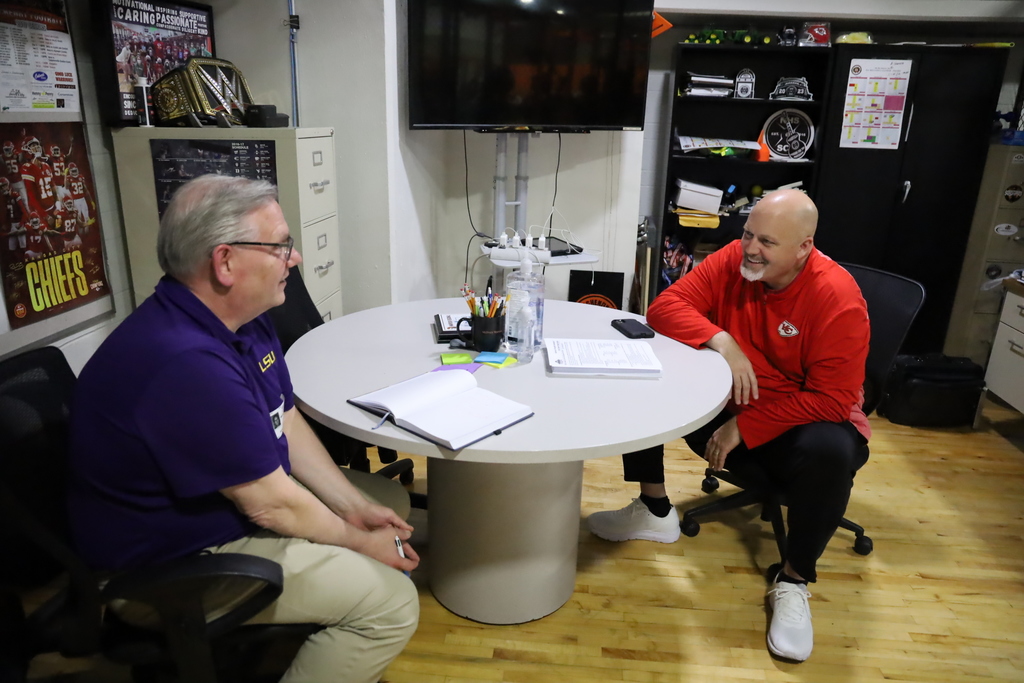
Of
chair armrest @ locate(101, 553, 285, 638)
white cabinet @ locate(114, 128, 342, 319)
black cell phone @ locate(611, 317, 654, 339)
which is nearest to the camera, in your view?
chair armrest @ locate(101, 553, 285, 638)

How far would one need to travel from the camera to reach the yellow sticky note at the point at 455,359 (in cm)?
172

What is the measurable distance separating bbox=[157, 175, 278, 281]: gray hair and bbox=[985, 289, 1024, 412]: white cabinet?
10.8 feet

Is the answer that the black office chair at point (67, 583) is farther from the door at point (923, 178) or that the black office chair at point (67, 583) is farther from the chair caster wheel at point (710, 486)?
the door at point (923, 178)

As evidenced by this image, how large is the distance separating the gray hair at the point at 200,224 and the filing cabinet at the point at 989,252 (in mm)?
3774

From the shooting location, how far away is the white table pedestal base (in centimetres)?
175

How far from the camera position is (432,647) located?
71.5 inches

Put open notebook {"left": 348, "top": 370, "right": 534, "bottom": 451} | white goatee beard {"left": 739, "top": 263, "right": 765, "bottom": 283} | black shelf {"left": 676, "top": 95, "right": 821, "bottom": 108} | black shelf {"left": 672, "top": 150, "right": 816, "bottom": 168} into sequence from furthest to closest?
black shelf {"left": 672, "top": 150, "right": 816, "bottom": 168} < black shelf {"left": 676, "top": 95, "right": 821, "bottom": 108} < white goatee beard {"left": 739, "top": 263, "right": 765, "bottom": 283} < open notebook {"left": 348, "top": 370, "right": 534, "bottom": 451}

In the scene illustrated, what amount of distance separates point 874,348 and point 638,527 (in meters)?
0.92

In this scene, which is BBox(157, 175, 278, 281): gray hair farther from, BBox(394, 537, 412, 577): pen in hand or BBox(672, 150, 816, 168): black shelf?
BBox(672, 150, 816, 168): black shelf

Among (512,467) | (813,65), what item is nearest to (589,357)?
(512,467)

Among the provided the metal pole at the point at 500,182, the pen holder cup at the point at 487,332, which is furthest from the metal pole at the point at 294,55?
the pen holder cup at the point at 487,332

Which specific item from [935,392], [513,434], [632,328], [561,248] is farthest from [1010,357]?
[513,434]

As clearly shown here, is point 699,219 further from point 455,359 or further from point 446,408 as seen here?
point 446,408

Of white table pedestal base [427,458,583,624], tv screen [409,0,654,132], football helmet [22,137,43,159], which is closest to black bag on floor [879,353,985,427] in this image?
tv screen [409,0,654,132]
